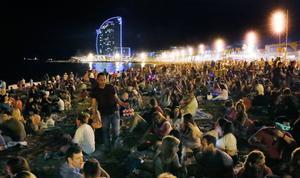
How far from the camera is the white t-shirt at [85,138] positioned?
816 centimetres

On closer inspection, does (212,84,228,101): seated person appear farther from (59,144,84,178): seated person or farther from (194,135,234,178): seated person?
(59,144,84,178): seated person

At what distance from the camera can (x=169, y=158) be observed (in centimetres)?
614

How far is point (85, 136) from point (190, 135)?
2328 mm

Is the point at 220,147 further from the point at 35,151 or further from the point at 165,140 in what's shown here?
the point at 35,151

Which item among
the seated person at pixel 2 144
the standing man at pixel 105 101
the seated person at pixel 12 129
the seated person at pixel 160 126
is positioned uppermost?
the standing man at pixel 105 101

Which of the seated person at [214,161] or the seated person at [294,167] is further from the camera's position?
the seated person at [214,161]

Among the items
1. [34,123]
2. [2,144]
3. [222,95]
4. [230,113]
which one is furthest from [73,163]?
[222,95]

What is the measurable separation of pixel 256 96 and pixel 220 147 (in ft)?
24.9

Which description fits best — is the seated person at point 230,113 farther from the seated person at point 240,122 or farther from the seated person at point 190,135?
the seated person at point 190,135

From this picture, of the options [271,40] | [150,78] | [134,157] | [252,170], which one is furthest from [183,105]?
[271,40]

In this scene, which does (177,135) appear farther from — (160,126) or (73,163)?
(73,163)

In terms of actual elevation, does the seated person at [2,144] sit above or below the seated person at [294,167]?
below

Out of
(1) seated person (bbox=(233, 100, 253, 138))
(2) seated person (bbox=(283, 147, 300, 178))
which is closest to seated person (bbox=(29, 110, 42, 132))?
(1) seated person (bbox=(233, 100, 253, 138))

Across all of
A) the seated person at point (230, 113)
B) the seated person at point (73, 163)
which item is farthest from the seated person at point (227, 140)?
the seated person at point (73, 163)
